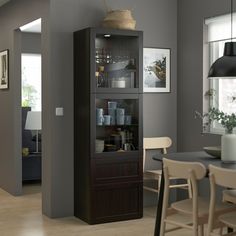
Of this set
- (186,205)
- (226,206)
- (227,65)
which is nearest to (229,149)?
(226,206)

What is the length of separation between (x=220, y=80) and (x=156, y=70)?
0.82 meters

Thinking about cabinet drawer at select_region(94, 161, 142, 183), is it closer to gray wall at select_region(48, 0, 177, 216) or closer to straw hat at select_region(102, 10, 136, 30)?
gray wall at select_region(48, 0, 177, 216)

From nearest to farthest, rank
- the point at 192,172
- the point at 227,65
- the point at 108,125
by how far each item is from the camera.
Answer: the point at 192,172 < the point at 227,65 < the point at 108,125

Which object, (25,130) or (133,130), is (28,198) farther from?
(133,130)

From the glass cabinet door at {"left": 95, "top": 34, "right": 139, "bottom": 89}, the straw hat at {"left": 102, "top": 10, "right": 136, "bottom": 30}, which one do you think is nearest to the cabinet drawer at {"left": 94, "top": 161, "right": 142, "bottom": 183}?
the glass cabinet door at {"left": 95, "top": 34, "right": 139, "bottom": 89}

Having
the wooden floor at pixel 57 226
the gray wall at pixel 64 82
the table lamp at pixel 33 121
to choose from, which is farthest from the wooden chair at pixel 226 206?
the table lamp at pixel 33 121

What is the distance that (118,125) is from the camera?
545 centimetres

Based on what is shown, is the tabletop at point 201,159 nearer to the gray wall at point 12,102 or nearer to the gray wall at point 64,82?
the gray wall at point 64,82

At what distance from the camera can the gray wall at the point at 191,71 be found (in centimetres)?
572

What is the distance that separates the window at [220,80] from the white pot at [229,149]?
1474 mm

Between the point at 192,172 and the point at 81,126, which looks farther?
the point at 81,126

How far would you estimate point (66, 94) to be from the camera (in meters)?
5.46

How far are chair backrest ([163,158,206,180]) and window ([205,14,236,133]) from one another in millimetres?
1906

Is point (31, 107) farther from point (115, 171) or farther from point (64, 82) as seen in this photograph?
point (115, 171)
